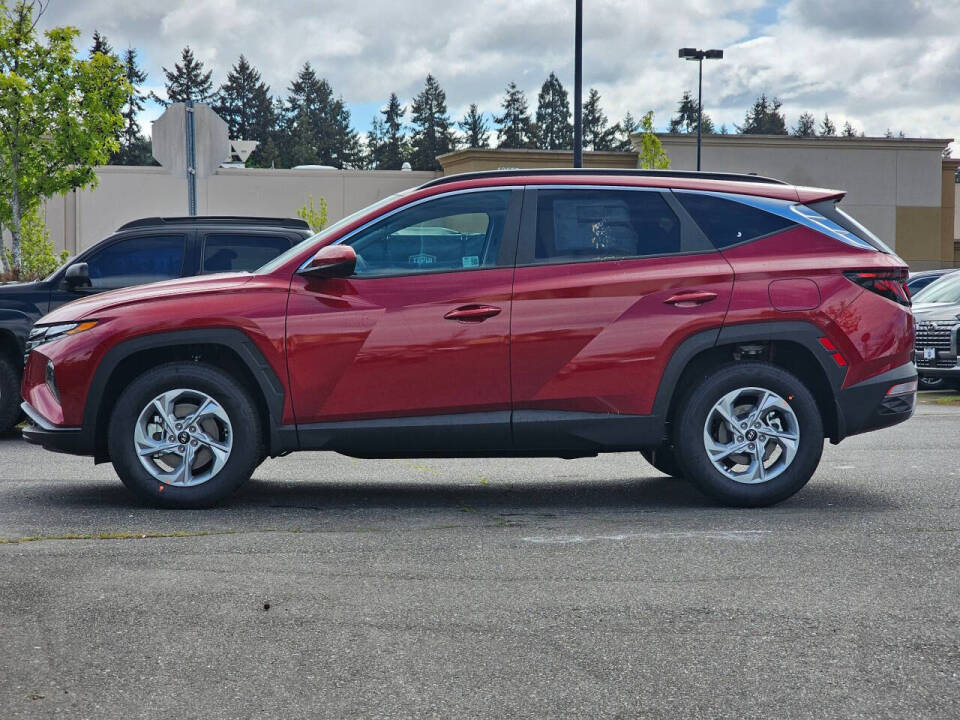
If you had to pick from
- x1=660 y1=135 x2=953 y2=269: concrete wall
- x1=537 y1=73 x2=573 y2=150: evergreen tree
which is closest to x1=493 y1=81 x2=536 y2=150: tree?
x1=537 y1=73 x2=573 y2=150: evergreen tree

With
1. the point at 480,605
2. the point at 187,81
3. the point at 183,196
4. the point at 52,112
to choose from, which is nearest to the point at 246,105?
the point at 187,81

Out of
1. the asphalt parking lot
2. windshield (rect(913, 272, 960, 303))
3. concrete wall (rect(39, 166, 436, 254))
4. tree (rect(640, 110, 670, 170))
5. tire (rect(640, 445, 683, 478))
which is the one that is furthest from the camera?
concrete wall (rect(39, 166, 436, 254))

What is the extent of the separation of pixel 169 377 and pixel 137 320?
0.37m

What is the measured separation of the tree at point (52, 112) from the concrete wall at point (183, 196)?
21066mm

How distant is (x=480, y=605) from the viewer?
464cm

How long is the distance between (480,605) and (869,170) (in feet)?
152

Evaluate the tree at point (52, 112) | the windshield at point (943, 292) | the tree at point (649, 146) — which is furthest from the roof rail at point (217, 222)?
the tree at point (649, 146)

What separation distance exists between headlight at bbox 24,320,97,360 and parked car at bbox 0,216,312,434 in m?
3.37

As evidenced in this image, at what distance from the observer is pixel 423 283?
659cm

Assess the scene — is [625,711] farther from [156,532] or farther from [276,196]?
[276,196]

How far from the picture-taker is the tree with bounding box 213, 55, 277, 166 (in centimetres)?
10756

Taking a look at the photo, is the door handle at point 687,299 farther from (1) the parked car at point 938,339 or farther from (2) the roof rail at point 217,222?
(1) the parked car at point 938,339

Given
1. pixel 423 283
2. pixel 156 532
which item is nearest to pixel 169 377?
pixel 156 532

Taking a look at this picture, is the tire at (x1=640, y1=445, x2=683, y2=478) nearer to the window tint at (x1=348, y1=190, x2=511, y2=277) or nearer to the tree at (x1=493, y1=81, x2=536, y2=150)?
the window tint at (x1=348, y1=190, x2=511, y2=277)
